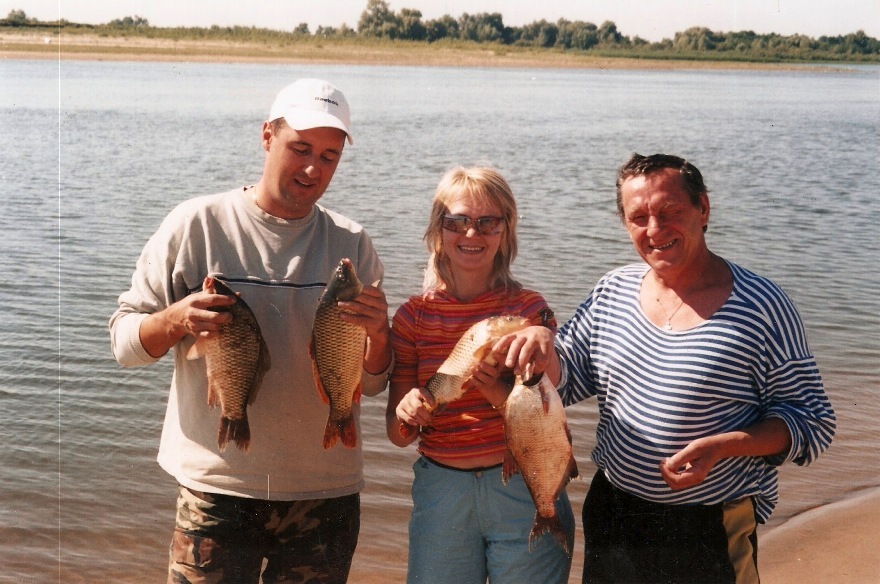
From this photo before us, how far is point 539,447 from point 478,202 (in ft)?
3.36

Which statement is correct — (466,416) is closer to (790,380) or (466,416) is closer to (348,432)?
(348,432)

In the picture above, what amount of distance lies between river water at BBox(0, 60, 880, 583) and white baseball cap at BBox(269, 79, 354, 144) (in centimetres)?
349

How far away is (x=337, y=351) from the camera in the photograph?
12.0ft

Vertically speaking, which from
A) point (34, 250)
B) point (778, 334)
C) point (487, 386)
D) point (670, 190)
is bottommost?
point (34, 250)

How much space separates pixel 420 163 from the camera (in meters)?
19.4

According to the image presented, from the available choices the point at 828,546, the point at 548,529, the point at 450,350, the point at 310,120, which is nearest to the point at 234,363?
the point at 450,350

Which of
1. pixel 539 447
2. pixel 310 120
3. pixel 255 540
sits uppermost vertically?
pixel 310 120

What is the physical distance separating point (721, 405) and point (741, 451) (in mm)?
181

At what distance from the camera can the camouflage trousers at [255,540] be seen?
3.78 metres

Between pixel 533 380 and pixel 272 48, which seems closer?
pixel 533 380

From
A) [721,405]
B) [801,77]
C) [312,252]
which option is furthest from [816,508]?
[801,77]

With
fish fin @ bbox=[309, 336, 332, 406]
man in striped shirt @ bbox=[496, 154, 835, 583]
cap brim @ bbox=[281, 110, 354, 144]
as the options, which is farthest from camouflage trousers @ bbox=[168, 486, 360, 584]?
cap brim @ bbox=[281, 110, 354, 144]

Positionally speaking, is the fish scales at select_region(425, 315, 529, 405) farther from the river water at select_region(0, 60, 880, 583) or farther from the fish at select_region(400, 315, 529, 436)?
the river water at select_region(0, 60, 880, 583)

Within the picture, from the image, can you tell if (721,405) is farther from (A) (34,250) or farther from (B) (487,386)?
(A) (34,250)
